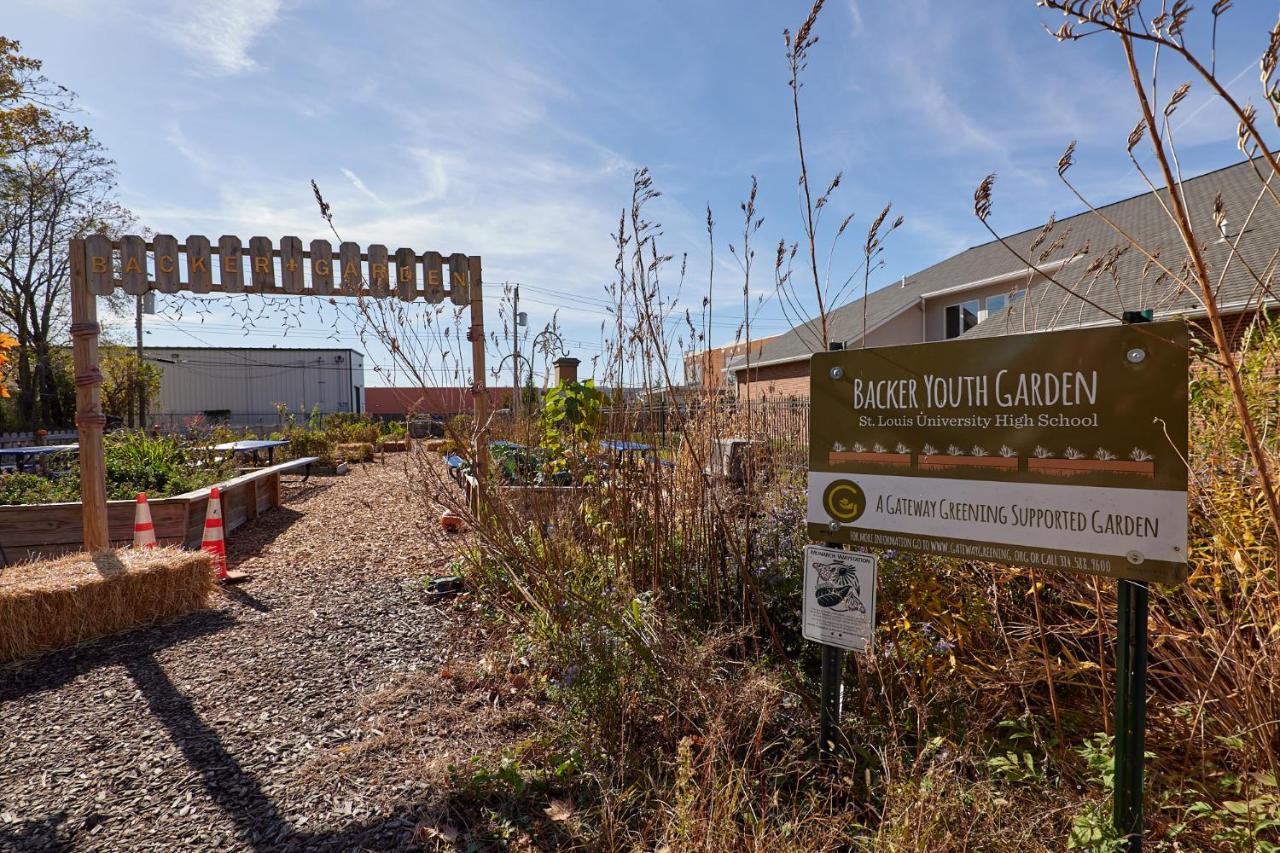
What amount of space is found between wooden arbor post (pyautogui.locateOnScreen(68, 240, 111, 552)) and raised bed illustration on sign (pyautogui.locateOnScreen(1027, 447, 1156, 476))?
590cm

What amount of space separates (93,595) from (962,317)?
717 inches

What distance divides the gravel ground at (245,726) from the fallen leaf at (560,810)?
1.39 ft

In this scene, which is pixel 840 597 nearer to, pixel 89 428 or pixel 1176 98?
pixel 1176 98

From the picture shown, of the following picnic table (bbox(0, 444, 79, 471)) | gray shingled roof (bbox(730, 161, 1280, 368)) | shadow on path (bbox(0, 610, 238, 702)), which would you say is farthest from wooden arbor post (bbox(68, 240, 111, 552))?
gray shingled roof (bbox(730, 161, 1280, 368))

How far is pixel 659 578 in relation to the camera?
3.26 meters

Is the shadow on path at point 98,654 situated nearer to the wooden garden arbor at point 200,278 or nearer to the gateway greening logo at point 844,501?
the wooden garden arbor at point 200,278

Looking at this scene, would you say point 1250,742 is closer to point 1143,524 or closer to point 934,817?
point 1143,524

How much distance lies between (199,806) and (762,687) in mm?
1944

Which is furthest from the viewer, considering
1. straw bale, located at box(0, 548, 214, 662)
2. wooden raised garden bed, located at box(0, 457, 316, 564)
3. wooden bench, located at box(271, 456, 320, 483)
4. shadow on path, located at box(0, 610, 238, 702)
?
wooden bench, located at box(271, 456, 320, 483)

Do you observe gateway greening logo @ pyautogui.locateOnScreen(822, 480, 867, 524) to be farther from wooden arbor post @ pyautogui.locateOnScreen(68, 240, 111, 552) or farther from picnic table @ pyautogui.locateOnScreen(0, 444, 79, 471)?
picnic table @ pyautogui.locateOnScreen(0, 444, 79, 471)

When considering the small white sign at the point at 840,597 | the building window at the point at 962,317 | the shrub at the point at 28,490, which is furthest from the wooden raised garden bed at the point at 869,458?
the building window at the point at 962,317

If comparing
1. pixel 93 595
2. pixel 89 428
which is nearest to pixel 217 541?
pixel 89 428

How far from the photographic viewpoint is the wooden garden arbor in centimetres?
487

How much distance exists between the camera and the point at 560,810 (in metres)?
1.97
